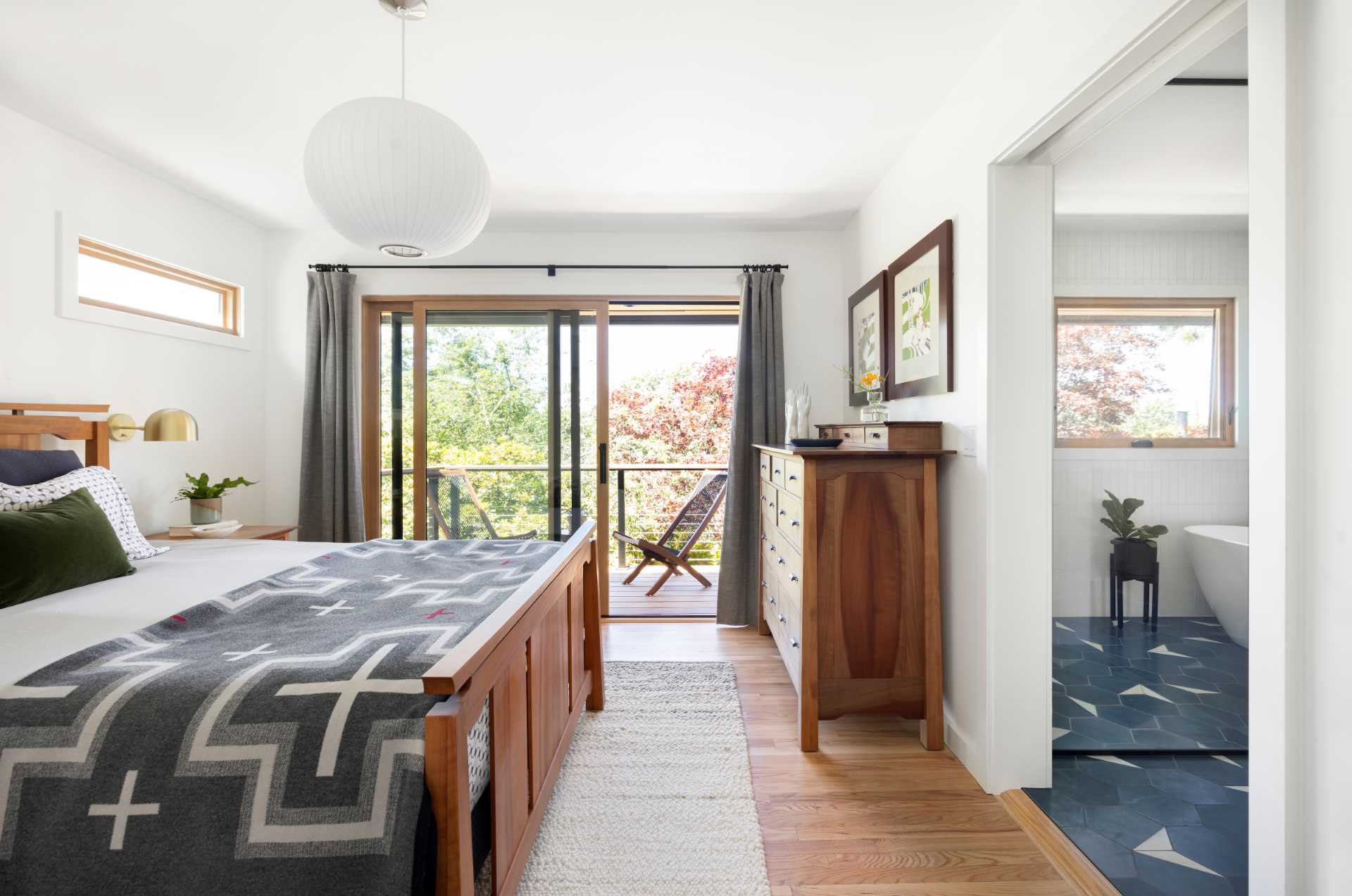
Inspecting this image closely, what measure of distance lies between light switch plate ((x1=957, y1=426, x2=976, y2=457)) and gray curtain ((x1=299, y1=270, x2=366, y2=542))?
3.36 m

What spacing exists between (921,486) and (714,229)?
2.30 m

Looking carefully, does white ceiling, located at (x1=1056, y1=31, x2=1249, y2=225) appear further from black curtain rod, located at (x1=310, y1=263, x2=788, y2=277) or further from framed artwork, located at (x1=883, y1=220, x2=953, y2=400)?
black curtain rod, located at (x1=310, y1=263, x2=788, y2=277)

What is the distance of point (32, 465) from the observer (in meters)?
2.31

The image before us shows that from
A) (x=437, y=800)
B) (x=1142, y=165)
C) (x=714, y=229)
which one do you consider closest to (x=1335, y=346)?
(x=437, y=800)

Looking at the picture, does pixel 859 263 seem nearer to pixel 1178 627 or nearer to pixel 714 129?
pixel 714 129

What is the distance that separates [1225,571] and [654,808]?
9.20 feet

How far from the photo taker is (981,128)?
220 centimetres

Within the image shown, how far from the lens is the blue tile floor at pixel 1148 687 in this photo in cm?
237

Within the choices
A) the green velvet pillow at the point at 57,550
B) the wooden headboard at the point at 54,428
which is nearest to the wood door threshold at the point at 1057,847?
the green velvet pillow at the point at 57,550

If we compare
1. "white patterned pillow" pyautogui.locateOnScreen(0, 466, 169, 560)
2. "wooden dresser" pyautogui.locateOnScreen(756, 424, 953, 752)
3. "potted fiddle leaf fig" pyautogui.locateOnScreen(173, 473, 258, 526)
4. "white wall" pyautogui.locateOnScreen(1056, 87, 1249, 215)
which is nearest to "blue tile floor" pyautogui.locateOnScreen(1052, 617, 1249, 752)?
"wooden dresser" pyautogui.locateOnScreen(756, 424, 953, 752)

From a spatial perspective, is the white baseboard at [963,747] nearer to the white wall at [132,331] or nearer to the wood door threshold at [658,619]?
the wood door threshold at [658,619]

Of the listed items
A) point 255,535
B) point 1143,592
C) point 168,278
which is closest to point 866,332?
point 1143,592

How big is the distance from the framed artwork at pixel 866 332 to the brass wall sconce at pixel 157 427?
3.19 meters

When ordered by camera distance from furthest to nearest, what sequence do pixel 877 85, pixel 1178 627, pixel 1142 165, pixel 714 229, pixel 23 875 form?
1. pixel 714 229
2. pixel 1178 627
3. pixel 1142 165
4. pixel 877 85
5. pixel 23 875
